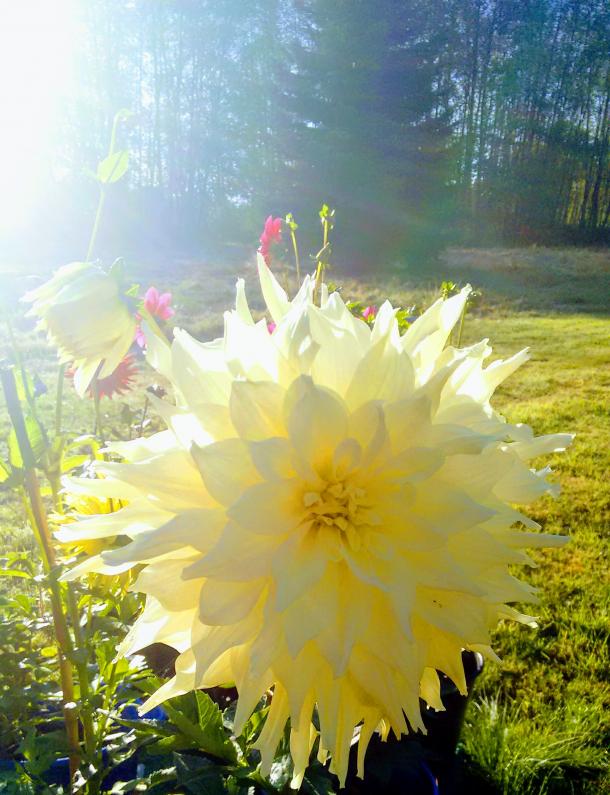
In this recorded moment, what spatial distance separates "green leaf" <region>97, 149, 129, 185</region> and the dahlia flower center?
39 cm

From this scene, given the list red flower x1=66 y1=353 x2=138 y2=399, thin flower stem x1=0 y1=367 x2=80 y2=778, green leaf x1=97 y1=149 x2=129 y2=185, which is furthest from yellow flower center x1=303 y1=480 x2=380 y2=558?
red flower x1=66 y1=353 x2=138 y2=399

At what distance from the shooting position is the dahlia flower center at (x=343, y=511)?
1.59 feet

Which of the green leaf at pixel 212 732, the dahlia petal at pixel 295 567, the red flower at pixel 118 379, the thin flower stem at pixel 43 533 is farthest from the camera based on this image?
the red flower at pixel 118 379

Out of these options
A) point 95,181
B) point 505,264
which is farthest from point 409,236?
point 95,181

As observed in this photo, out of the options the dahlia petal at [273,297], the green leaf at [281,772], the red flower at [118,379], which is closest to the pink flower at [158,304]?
the red flower at [118,379]

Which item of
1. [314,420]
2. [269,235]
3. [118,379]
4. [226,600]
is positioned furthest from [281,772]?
[269,235]

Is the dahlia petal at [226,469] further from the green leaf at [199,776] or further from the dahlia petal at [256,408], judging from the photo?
the green leaf at [199,776]

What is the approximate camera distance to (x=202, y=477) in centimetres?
42

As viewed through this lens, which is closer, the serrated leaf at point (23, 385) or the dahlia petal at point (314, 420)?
the dahlia petal at point (314, 420)

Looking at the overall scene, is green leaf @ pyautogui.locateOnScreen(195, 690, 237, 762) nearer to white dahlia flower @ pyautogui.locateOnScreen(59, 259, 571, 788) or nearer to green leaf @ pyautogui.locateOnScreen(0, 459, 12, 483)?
white dahlia flower @ pyautogui.locateOnScreen(59, 259, 571, 788)

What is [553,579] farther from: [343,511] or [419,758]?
[343,511]

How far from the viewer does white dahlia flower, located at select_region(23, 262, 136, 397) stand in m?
0.57

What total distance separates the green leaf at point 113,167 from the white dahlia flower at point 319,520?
236 mm

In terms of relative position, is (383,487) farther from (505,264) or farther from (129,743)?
(505,264)
